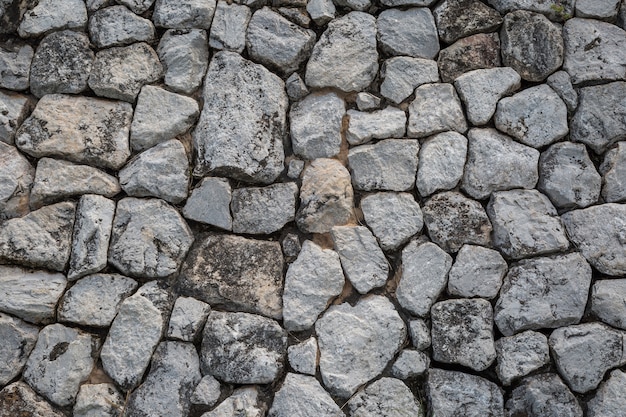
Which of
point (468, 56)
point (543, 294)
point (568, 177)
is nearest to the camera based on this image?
point (543, 294)

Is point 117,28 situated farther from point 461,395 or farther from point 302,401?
point 461,395

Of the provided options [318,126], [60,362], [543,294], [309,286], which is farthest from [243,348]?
[543,294]

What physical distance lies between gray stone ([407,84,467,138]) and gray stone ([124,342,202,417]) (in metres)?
1.24

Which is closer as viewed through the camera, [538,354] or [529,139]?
[538,354]

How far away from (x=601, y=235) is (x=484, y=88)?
0.74 metres

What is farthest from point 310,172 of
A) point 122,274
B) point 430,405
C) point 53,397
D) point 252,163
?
point 53,397

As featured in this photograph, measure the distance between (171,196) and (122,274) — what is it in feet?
1.14

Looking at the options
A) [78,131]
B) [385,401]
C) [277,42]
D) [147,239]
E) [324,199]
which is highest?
[277,42]

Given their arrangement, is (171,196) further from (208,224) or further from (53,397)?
(53,397)

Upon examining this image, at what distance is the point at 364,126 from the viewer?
8.59 feet

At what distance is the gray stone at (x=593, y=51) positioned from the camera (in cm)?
266

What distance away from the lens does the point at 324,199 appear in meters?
2.53

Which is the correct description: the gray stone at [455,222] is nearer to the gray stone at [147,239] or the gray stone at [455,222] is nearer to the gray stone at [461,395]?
the gray stone at [461,395]

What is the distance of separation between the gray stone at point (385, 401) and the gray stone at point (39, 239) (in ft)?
4.00
